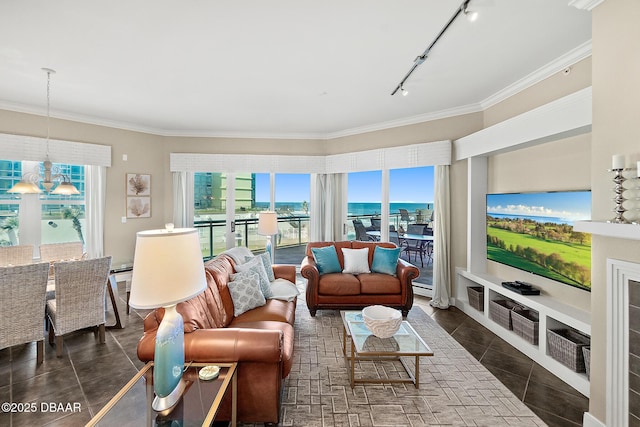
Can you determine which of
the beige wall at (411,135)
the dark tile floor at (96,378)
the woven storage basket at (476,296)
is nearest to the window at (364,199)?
the beige wall at (411,135)

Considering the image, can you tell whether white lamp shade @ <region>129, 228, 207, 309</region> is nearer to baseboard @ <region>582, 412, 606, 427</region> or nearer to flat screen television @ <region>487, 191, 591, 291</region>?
baseboard @ <region>582, 412, 606, 427</region>

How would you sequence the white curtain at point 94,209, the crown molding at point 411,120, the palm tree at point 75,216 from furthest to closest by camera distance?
the white curtain at point 94,209
the palm tree at point 75,216
the crown molding at point 411,120

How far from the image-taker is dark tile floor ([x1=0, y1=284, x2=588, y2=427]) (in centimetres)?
214

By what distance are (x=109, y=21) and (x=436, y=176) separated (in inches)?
166

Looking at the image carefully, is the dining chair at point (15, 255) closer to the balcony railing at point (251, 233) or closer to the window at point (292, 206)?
the balcony railing at point (251, 233)

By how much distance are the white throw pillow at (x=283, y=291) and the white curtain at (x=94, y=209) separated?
3.50 m

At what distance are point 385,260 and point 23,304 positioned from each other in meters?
3.97

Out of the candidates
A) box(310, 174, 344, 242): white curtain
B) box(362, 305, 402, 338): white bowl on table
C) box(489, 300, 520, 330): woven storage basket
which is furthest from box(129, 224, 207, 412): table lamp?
box(310, 174, 344, 242): white curtain

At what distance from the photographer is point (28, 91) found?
144 inches

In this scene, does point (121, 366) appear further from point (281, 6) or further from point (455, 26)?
point (455, 26)

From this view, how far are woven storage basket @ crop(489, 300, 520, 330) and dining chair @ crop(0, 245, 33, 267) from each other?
19.2 ft

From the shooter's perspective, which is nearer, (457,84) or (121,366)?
(121,366)

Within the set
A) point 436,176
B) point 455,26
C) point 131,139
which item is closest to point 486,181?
point 436,176

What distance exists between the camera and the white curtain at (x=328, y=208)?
18.8 ft
